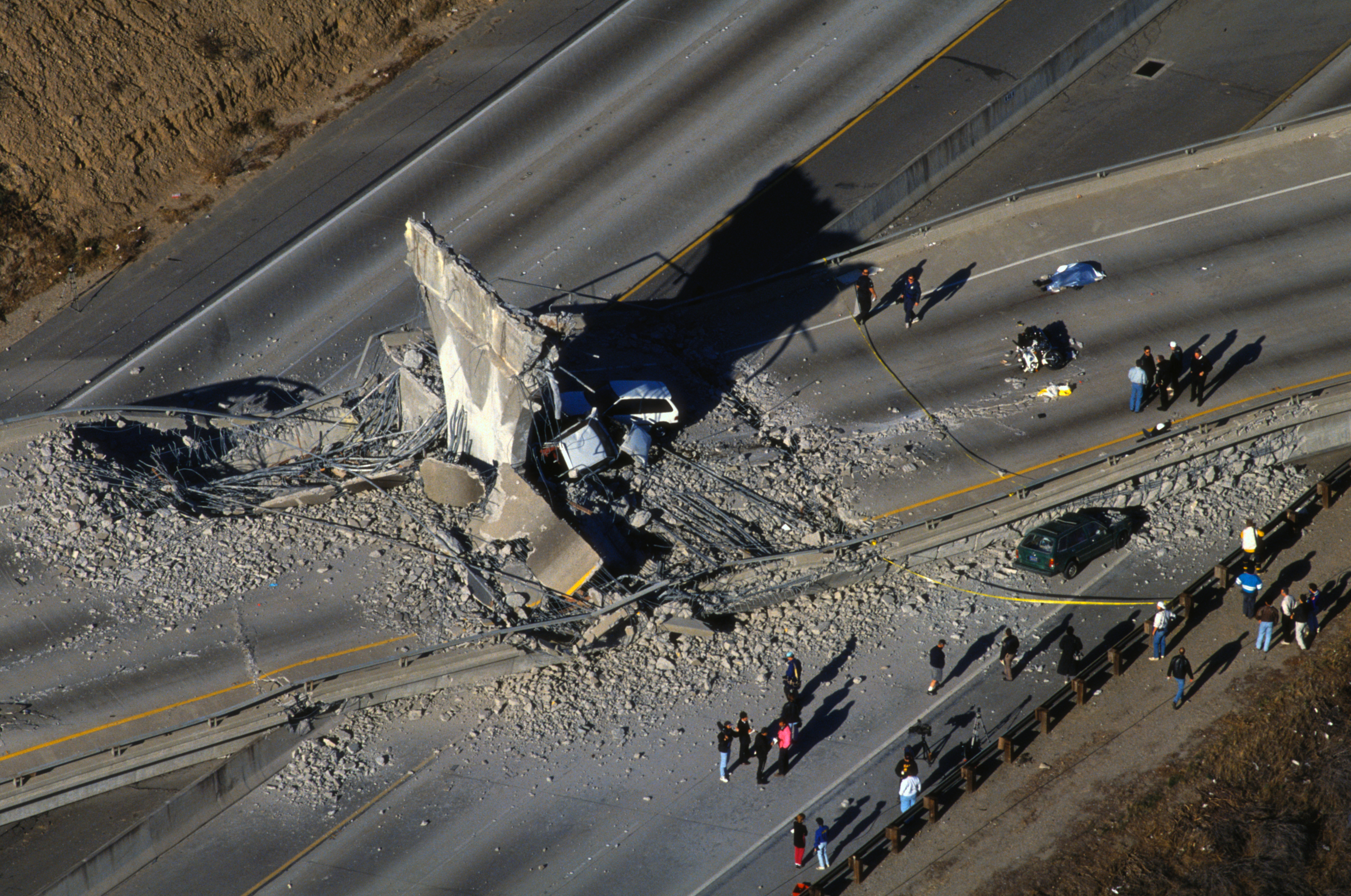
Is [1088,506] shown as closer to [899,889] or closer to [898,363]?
[898,363]

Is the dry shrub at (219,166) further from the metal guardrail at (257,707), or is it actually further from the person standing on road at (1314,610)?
the person standing on road at (1314,610)

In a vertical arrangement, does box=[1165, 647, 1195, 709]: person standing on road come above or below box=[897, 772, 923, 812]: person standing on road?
below

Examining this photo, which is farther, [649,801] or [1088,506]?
[1088,506]

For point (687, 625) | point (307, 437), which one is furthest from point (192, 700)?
point (687, 625)

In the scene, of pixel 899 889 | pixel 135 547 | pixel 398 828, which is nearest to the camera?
pixel 899 889

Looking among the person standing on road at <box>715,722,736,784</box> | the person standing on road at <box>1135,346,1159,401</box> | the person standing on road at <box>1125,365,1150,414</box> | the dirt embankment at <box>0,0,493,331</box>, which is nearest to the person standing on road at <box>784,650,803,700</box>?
the person standing on road at <box>715,722,736,784</box>

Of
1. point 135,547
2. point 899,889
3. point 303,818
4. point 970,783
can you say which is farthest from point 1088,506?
point 135,547

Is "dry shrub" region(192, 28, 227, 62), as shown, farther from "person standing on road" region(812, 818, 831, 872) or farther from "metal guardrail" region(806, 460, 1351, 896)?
"metal guardrail" region(806, 460, 1351, 896)
